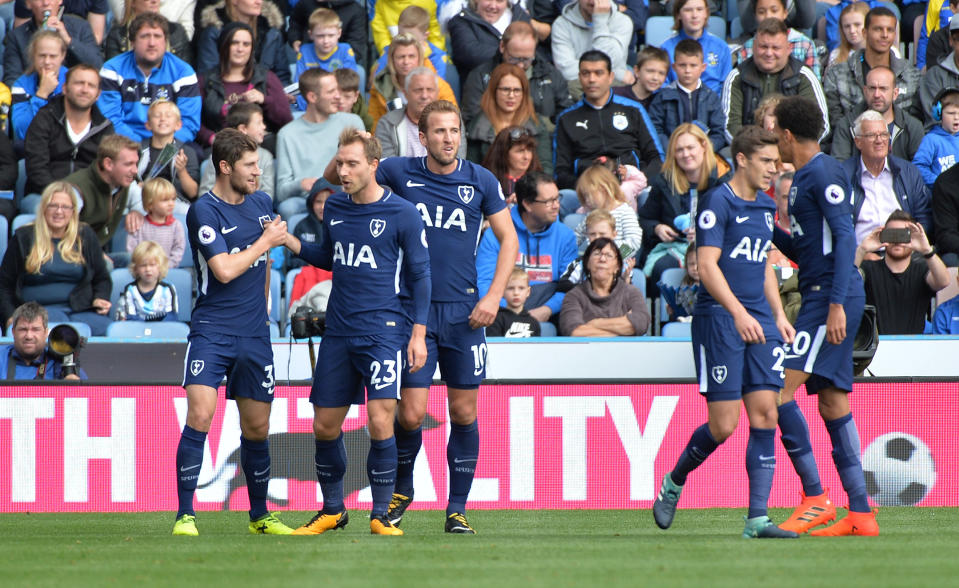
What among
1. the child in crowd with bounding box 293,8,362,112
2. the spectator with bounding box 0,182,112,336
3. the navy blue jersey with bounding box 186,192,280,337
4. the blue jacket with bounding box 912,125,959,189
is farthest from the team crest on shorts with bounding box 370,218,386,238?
the blue jacket with bounding box 912,125,959,189

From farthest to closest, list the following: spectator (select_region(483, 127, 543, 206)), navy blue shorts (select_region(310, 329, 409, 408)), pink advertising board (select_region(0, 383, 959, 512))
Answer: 1. spectator (select_region(483, 127, 543, 206))
2. pink advertising board (select_region(0, 383, 959, 512))
3. navy blue shorts (select_region(310, 329, 409, 408))

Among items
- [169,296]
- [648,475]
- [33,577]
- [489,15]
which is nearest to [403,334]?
[33,577]

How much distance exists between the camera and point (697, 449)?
24.5 feet

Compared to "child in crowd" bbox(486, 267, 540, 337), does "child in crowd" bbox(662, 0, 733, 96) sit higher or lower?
higher

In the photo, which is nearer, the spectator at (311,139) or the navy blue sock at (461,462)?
the navy blue sock at (461,462)

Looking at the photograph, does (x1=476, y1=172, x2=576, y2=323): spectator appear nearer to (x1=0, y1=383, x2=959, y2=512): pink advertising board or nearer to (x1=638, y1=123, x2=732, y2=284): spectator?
(x1=638, y1=123, x2=732, y2=284): spectator

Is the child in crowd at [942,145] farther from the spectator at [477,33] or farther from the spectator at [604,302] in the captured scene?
the spectator at [477,33]

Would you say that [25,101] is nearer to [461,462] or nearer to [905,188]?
[461,462]

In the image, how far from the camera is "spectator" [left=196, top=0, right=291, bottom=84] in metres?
14.0

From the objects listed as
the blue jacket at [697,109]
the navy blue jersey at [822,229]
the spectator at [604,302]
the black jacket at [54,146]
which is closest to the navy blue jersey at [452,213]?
the navy blue jersey at [822,229]

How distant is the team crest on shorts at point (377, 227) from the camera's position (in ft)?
23.9

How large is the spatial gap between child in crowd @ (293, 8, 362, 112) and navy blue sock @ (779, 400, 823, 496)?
7551 millimetres

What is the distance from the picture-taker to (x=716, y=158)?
12.8 meters

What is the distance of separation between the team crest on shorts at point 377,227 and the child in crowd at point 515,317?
379cm
